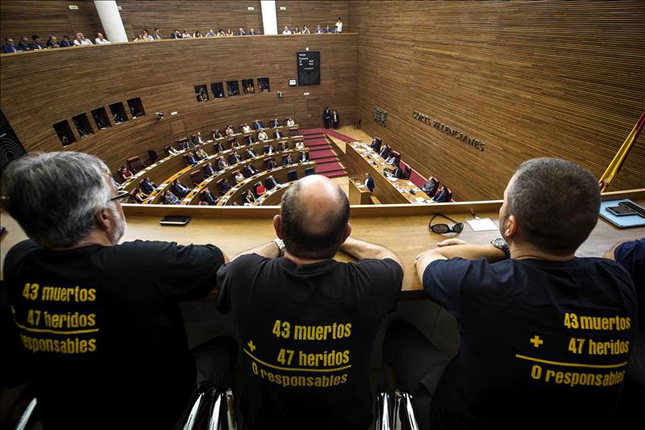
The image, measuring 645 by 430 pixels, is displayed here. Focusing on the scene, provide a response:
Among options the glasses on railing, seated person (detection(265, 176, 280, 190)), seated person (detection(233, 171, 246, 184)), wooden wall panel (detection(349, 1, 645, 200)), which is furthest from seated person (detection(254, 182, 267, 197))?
the glasses on railing

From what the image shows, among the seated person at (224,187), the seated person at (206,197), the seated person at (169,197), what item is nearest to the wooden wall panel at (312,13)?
the seated person at (224,187)

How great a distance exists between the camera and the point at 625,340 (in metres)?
0.98

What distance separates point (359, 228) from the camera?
1.77 metres

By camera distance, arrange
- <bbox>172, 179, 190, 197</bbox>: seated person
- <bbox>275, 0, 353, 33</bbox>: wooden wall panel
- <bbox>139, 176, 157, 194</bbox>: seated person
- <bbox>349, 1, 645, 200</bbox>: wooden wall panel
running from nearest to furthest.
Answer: <bbox>349, 1, 645, 200</bbox>: wooden wall panel < <bbox>139, 176, 157, 194</bbox>: seated person < <bbox>172, 179, 190, 197</bbox>: seated person < <bbox>275, 0, 353, 33</bbox>: wooden wall panel

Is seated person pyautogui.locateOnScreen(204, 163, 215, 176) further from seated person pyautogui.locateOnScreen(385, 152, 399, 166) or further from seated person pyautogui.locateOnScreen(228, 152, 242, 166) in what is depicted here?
seated person pyautogui.locateOnScreen(385, 152, 399, 166)

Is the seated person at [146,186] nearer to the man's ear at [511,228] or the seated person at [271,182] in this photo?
Answer: the seated person at [271,182]

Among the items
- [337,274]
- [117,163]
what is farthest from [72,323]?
[117,163]

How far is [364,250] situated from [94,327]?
→ 1.12m

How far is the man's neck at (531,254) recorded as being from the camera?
1093mm

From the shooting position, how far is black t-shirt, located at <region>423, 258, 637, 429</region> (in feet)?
3.09

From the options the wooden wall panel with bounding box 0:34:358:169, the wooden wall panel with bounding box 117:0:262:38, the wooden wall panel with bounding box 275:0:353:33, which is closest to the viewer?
the wooden wall panel with bounding box 0:34:358:169

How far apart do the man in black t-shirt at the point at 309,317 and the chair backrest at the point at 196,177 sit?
7.99m

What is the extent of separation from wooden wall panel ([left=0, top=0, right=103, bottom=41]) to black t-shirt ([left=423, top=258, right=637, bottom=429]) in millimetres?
11649

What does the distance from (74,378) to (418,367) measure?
4.78 ft
